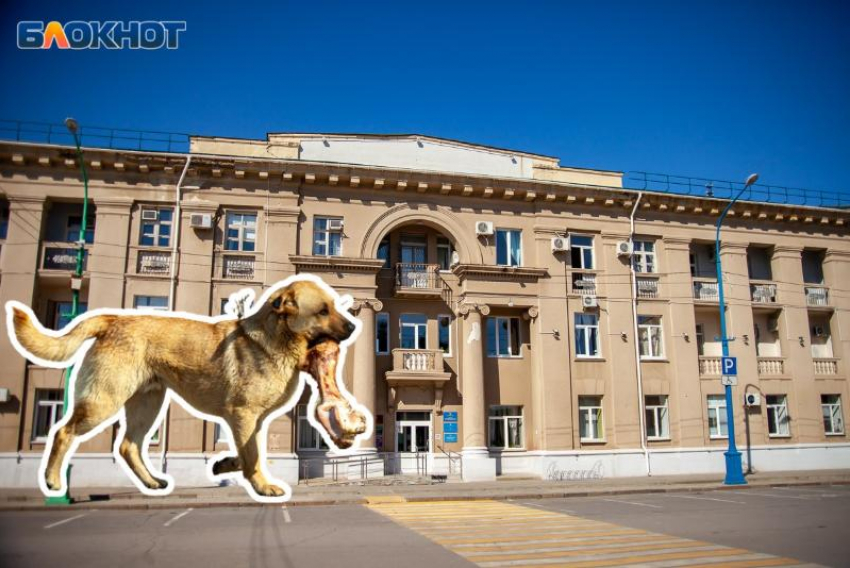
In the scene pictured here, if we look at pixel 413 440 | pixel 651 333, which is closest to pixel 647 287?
pixel 651 333

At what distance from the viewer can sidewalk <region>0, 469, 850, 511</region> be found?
50.0 ft

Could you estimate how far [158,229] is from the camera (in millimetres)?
19922

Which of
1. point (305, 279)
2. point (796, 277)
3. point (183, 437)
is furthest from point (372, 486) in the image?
point (796, 277)

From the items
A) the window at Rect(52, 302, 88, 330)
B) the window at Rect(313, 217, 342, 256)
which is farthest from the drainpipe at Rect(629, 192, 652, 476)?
the window at Rect(52, 302, 88, 330)

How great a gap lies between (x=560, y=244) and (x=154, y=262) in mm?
14281

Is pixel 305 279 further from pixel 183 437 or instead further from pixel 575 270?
pixel 575 270

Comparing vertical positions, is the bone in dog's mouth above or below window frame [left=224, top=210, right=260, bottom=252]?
below

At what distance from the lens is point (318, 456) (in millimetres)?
21328

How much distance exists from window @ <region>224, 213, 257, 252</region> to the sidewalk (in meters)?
7.48

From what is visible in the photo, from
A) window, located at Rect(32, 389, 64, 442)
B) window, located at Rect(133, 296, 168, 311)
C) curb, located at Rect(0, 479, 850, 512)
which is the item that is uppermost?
window, located at Rect(133, 296, 168, 311)

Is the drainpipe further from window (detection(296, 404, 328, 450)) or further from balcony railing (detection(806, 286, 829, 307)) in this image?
window (detection(296, 404, 328, 450))

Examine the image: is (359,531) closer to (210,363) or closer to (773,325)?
(210,363)

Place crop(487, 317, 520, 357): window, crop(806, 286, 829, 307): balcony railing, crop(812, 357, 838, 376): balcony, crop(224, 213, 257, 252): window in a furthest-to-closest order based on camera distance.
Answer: crop(806, 286, 829, 307): balcony railing, crop(812, 357, 838, 376): balcony, crop(487, 317, 520, 357): window, crop(224, 213, 257, 252): window

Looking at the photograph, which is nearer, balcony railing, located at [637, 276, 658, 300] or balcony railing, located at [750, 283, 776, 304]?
balcony railing, located at [637, 276, 658, 300]
